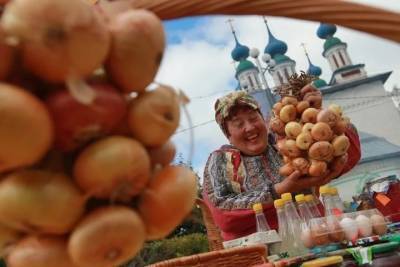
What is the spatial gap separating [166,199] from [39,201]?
0.11 metres

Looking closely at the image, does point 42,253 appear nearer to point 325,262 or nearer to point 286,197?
point 325,262

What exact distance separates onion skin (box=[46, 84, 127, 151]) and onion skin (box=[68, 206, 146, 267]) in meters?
0.06

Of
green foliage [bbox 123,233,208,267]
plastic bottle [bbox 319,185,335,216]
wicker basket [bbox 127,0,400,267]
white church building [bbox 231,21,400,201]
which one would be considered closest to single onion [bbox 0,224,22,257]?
wicker basket [bbox 127,0,400,267]

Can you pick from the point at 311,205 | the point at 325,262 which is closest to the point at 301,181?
the point at 311,205

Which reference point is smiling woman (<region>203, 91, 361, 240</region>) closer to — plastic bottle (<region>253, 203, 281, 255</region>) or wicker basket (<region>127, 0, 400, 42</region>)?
plastic bottle (<region>253, 203, 281, 255</region>)

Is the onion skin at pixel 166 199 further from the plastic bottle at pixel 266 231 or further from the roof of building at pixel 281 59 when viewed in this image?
the roof of building at pixel 281 59

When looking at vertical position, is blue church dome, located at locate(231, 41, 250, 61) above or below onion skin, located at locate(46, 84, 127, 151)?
above

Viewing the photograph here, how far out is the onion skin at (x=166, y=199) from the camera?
0.44 m

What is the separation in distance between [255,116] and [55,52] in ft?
4.61

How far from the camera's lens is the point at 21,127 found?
368 millimetres

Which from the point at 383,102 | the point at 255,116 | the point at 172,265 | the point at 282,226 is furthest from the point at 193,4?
the point at 383,102

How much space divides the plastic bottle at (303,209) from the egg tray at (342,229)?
82mm

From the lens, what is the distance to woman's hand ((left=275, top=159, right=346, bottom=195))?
5.08 ft

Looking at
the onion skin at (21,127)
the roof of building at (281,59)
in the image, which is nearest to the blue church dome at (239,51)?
the roof of building at (281,59)
